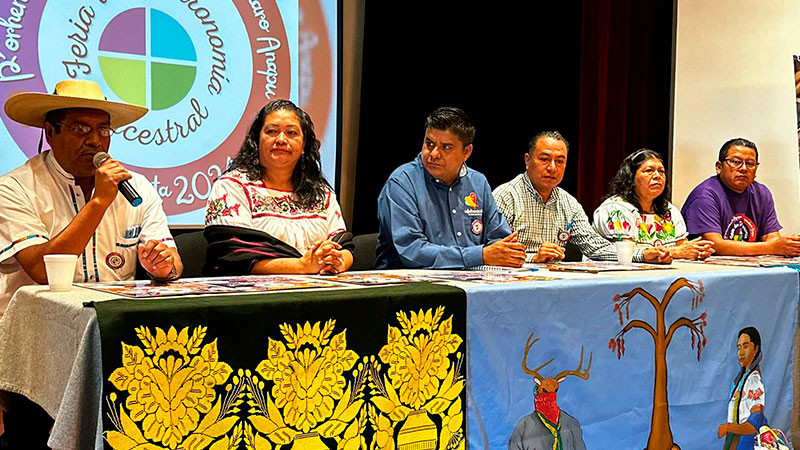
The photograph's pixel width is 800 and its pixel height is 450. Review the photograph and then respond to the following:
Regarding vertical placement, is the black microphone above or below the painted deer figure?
above

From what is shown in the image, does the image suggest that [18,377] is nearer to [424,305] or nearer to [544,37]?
[424,305]

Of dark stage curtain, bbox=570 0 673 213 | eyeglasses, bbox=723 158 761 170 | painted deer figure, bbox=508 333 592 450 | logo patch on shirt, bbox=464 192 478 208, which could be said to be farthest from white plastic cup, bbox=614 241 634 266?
dark stage curtain, bbox=570 0 673 213

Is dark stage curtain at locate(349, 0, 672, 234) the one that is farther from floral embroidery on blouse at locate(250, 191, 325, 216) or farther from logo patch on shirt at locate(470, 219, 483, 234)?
floral embroidery on blouse at locate(250, 191, 325, 216)

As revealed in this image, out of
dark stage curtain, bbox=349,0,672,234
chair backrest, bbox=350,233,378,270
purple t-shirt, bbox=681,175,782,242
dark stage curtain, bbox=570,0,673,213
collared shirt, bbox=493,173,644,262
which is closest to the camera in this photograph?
chair backrest, bbox=350,233,378,270

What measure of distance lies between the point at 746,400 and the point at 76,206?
2.01 metres

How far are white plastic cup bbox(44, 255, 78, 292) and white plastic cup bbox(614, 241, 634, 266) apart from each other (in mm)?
1755

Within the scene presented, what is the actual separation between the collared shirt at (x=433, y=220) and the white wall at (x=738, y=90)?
249cm

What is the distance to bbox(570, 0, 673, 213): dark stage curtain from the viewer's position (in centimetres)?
484

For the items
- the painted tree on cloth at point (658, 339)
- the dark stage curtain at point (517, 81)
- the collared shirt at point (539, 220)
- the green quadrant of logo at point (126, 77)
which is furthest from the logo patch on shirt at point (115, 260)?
the dark stage curtain at point (517, 81)

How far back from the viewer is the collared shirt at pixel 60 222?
192cm

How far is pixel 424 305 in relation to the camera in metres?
1.74

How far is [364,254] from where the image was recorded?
3.09m

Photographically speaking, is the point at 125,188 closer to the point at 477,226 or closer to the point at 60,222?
the point at 60,222

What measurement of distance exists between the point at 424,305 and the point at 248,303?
0.42 metres
